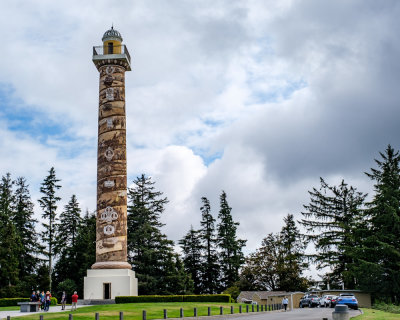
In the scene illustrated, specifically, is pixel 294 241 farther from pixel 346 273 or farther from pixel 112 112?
pixel 112 112

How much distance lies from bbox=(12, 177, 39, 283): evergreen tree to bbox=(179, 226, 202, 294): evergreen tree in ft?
68.7

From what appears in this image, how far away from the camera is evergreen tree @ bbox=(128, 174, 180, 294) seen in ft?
193

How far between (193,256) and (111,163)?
31.7 m

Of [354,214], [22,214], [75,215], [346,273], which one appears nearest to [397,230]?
[346,273]

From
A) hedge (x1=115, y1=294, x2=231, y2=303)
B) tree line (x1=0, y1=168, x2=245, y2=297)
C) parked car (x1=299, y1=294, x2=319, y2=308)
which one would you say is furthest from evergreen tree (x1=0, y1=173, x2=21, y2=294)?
parked car (x1=299, y1=294, x2=319, y2=308)

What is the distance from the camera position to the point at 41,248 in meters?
62.3

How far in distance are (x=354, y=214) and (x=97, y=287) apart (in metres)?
39.0

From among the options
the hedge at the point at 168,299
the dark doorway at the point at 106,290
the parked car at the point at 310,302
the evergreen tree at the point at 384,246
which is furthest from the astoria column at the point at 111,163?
the evergreen tree at the point at 384,246

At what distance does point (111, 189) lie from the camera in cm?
4425

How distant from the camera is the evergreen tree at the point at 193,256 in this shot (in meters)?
70.9

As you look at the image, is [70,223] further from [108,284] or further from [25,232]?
[108,284]

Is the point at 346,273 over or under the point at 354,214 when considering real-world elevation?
under

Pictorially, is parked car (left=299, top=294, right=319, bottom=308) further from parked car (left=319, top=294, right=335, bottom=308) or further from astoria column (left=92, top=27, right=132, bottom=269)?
astoria column (left=92, top=27, right=132, bottom=269)

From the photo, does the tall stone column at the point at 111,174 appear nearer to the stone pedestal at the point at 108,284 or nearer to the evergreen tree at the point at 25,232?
the stone pedestal at the point at 108,284
